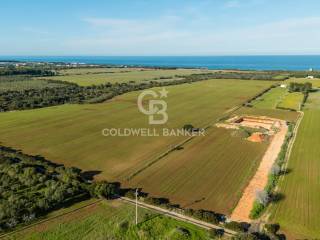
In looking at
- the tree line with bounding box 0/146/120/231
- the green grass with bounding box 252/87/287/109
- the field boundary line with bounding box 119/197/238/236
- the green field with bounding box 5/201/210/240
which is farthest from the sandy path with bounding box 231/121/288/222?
the green grass with bounding box 252/87/287/109

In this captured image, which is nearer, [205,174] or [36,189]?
[36,189]

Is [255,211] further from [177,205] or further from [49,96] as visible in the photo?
[49,96]

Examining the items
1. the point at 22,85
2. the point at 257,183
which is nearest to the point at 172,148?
Answer: the point at 257,183

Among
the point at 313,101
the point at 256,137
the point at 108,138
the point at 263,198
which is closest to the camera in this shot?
the point at 263,198

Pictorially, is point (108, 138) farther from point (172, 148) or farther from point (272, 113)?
point (272, 113)

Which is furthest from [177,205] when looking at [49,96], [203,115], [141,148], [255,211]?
[49,96]

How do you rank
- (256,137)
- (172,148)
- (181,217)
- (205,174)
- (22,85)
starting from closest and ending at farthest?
(181,217), (205,174), (172,148), (256,137), (22,85)

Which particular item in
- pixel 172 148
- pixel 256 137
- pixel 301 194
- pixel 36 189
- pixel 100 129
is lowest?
pixel 36 189
